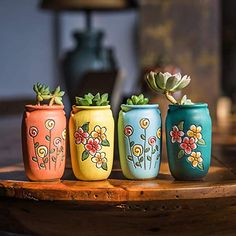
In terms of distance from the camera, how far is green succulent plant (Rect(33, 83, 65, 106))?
1.19 metres

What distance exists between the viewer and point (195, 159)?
3.83 feet

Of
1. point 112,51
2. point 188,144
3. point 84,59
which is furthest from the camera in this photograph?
point 112,51

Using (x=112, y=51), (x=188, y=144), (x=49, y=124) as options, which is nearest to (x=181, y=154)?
(x=188, y=144)

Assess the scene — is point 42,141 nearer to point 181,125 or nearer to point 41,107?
point 41,107

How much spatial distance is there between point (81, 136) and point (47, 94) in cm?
10

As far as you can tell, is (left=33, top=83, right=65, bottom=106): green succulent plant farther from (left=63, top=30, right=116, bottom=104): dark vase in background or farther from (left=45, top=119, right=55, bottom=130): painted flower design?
(left=63, top=30, right=116, bottom=104): dark vase in background

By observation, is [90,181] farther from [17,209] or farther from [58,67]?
[58,67]

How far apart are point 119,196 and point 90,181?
10cm

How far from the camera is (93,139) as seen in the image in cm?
117

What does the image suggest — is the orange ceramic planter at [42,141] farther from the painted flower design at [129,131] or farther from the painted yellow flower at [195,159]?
the painted yellow flower at [195,159]

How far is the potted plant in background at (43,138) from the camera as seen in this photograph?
3.86 feet

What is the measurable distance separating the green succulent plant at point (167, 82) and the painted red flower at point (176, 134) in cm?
5

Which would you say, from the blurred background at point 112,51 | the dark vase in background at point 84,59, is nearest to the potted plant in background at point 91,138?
the blurred background at point 112,51

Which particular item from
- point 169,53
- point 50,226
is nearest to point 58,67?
point 169,53
